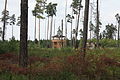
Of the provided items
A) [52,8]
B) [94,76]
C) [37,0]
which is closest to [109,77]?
[94,76]

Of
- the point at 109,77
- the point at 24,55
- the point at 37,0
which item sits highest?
the point at 37,0

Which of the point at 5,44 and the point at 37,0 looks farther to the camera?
the point at 37,0

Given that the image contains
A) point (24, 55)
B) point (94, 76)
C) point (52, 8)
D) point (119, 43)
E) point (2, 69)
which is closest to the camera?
point (94, 76)

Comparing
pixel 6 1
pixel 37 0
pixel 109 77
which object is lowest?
pixel 109 77

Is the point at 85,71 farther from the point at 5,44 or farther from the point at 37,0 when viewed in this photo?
the point at 37,0

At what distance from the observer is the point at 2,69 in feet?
36.8

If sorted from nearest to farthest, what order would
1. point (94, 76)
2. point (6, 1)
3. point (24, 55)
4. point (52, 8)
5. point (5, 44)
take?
point (94, 76), point (24, 55), point (5, 44), point (6, 1), point (52, 8)

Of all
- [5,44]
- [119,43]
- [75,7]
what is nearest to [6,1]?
A: [5,44]

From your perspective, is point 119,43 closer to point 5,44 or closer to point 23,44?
point 5,44

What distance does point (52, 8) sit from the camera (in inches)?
3152

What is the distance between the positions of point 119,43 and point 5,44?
241 ft

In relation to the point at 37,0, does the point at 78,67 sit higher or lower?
lower

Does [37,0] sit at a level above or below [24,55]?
above

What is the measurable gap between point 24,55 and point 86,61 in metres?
3.21
